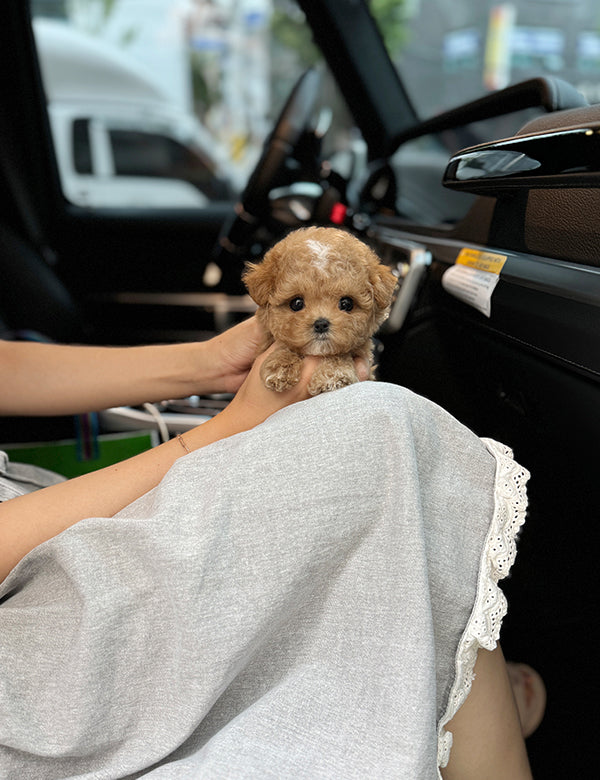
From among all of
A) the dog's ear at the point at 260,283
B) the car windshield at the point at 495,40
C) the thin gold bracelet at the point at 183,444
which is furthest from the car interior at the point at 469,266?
the car windshield at the point at 495,40

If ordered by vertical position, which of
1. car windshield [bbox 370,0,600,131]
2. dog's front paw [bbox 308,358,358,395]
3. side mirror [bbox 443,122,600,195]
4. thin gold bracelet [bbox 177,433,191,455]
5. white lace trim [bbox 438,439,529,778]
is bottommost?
white lace trim [bbox 438,439,529,778]

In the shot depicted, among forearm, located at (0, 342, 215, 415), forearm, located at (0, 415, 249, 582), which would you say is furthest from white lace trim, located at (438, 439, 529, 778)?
forearm, located at (0, 342, 215, 415)

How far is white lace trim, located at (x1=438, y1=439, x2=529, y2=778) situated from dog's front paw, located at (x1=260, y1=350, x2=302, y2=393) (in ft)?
0.86

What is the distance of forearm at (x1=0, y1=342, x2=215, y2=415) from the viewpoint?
3.30 ft

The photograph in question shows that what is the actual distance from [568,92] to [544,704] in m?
1.01

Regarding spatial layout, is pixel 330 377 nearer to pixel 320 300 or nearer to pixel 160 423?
pixel 320 300

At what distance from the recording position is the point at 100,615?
1.94ft

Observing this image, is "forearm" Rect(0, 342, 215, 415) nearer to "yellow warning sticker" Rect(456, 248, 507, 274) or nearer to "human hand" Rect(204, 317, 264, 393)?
"human hand" Rect(204, 317, 264, 393)

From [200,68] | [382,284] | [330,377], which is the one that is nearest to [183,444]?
[330,377]

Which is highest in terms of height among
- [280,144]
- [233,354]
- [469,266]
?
[280,144]

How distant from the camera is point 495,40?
4.45 m

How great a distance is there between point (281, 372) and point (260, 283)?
11 centimetres

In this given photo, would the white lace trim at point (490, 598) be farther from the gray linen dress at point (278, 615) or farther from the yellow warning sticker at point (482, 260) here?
the yellow warning sticker at point (482, 260)

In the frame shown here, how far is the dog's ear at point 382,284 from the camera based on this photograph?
0.75 metres
